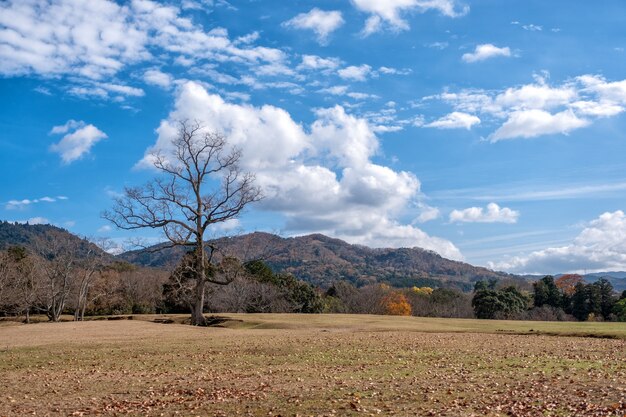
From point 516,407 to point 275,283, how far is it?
70.7 metres

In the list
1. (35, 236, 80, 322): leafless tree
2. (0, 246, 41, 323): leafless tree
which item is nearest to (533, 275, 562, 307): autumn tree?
(35, 236, 80, 322): leafless tree

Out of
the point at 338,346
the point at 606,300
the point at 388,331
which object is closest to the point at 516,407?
the point at 338,346

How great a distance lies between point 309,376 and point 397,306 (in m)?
88.4

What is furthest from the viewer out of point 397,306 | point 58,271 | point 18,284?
point 397,306

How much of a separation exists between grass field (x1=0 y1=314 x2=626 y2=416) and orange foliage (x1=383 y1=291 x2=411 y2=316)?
72.9m

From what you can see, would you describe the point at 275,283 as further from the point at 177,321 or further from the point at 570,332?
the point at 570,332

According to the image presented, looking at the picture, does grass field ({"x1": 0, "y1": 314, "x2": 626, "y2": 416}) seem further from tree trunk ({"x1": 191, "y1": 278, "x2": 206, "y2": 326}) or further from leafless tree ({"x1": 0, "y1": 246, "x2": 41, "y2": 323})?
leafless tree ({"x1": 0, "y1": 246, "x2": 41, "y2": 323})

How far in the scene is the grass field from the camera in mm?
12789

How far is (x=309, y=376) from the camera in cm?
1717

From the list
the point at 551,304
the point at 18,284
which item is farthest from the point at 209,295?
the point at 551,304

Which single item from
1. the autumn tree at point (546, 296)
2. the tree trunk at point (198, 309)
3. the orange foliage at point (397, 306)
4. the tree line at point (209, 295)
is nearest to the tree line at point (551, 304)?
the autumn tree at point (546, 296)

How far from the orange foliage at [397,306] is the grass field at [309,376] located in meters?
72.9

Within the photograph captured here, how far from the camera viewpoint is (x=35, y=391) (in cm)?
1559

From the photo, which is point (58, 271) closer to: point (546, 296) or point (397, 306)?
point (397, 306)
